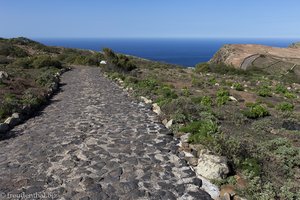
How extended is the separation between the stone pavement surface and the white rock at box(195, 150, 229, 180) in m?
0.32

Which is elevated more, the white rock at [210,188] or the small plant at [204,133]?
the small plant at [204,133]

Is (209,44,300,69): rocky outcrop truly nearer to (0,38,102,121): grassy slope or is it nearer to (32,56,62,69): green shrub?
(0,38,102,121): grassy slope

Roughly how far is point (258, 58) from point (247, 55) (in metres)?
3.37

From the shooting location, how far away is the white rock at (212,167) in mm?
7243

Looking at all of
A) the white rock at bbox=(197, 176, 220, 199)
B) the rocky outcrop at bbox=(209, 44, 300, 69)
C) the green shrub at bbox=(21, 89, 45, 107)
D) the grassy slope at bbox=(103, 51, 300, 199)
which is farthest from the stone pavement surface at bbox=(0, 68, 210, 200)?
the rocky outcrop at bbox=(209, 44, 300, 69)

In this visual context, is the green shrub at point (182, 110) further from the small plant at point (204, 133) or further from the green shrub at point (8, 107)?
the green shrub at point (8, 107)

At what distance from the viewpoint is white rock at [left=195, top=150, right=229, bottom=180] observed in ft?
23.8

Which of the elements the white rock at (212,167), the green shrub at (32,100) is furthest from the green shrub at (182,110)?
the green shrub at (32,100)

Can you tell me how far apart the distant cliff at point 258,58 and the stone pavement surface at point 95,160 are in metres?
47.8

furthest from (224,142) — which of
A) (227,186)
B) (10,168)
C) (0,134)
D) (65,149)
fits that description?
(0,134)

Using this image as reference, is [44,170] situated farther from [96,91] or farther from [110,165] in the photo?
[96,91]

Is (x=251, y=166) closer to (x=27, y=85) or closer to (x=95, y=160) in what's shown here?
(x=95, y=160)

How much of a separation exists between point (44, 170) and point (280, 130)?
32.0 ft

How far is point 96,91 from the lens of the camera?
20.0m
